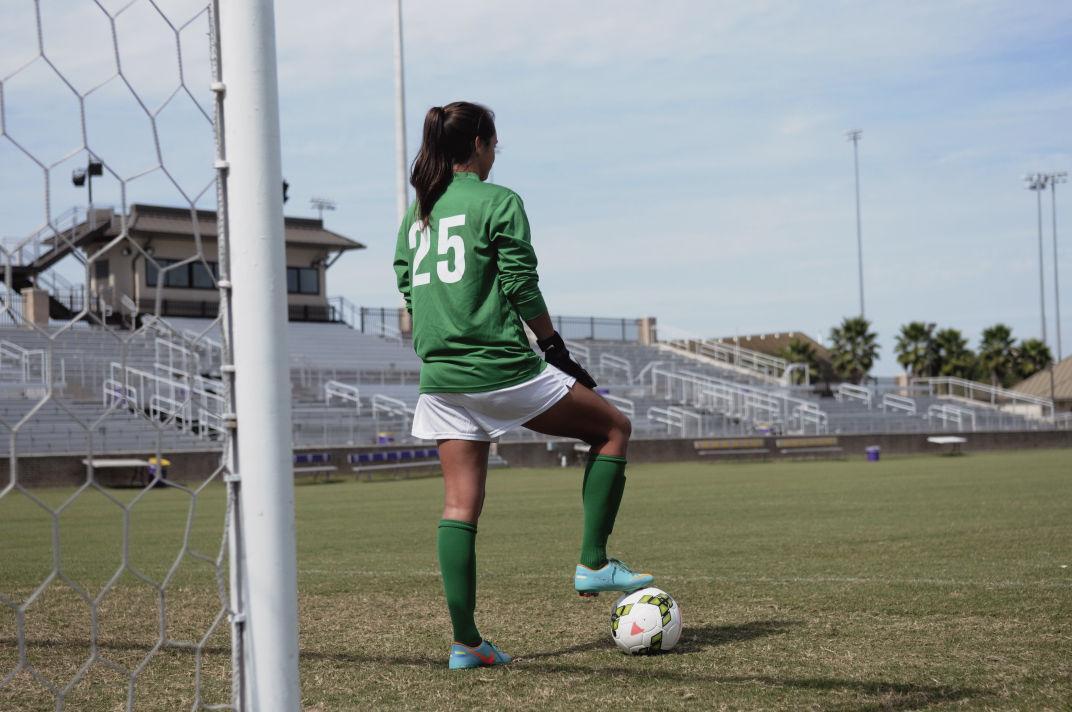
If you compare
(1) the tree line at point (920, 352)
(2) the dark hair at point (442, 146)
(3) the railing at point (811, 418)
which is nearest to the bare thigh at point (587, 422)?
(2) the dark hair at point (442, 146)

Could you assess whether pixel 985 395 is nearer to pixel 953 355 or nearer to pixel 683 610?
pixel 953 355

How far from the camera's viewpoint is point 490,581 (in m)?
6.13

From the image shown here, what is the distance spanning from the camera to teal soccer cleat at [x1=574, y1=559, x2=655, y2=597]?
4.27 meters

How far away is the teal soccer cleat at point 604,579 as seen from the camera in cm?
427

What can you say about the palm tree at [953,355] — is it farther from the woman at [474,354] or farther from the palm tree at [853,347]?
the woman at [474,354]

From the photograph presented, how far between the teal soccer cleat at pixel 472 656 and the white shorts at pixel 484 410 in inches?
28.5

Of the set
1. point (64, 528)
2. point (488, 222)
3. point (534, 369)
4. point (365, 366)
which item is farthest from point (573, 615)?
point (365, 366)

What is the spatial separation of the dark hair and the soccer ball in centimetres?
161

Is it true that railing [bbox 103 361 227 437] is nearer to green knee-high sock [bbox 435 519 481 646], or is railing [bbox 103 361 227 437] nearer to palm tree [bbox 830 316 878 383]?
green knee-high sock [bbox 435 519 481 646]

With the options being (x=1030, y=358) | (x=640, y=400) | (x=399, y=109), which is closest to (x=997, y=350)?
(x=1030, y=358)

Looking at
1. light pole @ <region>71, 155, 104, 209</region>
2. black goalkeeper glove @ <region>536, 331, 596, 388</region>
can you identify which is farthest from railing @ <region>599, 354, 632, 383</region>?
light pole @ <region>71, 155, 104, 209</region>

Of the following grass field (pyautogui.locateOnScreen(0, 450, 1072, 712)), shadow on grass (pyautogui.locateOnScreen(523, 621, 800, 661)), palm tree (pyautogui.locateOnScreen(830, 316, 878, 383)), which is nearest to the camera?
grass field (pyautogui.locateOnScreen(0, 450, 1072, 712))

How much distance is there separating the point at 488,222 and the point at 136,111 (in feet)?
4.89

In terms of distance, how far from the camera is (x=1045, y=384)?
63.8 metres
